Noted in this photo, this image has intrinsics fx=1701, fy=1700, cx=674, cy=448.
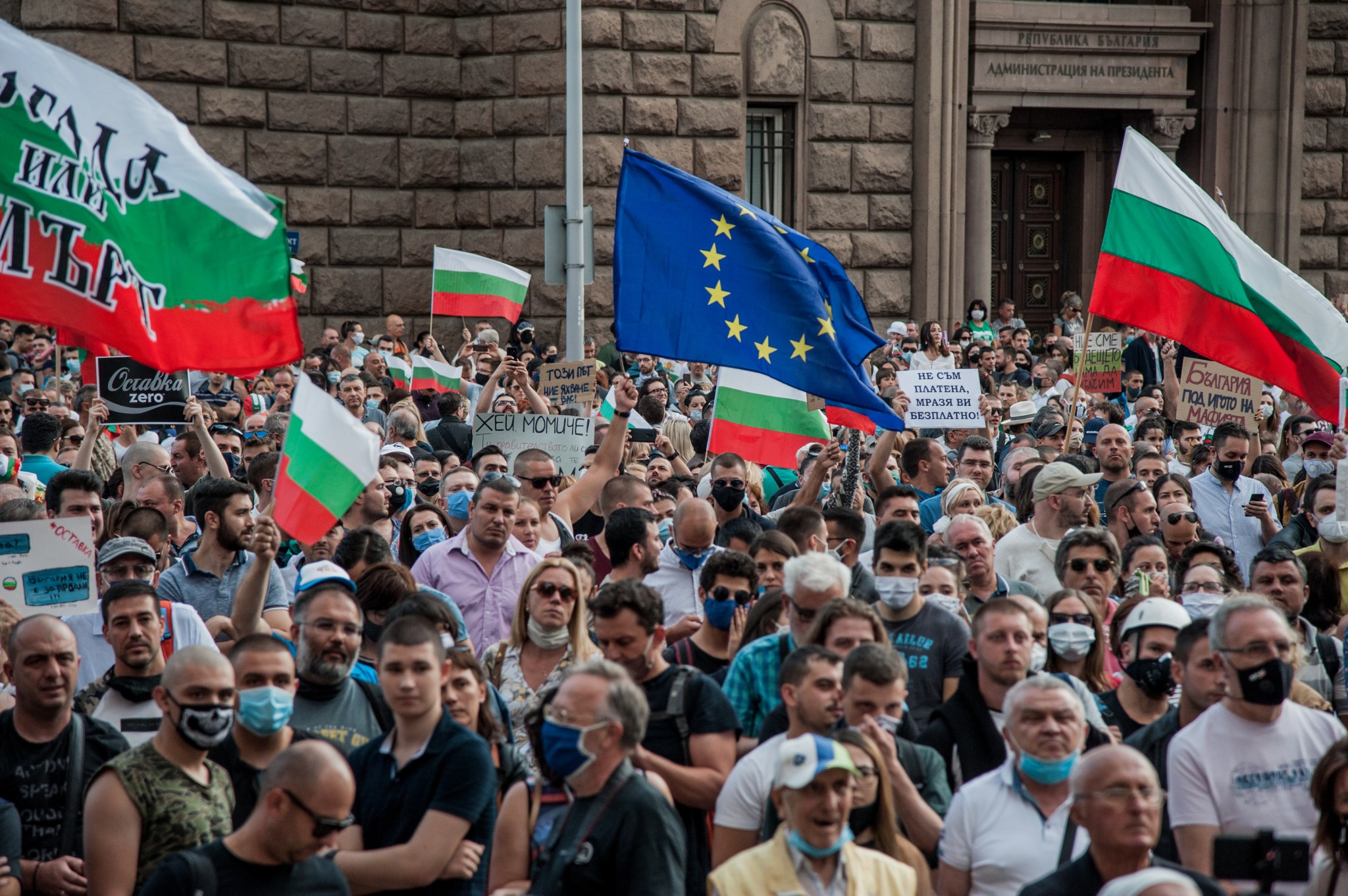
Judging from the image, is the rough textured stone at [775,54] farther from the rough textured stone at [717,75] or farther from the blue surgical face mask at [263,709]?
the blue surgical face mask at [263,709]

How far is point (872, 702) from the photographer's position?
16.6 ft

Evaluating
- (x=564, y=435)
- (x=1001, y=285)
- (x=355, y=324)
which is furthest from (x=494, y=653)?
(x=1001, y=285)

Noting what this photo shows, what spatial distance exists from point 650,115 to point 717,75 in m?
0.98

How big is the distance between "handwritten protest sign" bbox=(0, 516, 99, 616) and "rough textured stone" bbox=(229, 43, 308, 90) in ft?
43.1

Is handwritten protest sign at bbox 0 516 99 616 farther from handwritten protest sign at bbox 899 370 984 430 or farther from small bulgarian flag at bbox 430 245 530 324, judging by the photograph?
small bulgarian flag at bbox 430 245 530 324

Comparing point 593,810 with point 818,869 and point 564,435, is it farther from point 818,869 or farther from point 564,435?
point 564,435

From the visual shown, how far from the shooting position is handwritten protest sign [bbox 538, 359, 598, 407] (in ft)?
37.8

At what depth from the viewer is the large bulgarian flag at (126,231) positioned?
610 cm

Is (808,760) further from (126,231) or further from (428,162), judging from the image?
(428,162)

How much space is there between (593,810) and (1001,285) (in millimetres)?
19303

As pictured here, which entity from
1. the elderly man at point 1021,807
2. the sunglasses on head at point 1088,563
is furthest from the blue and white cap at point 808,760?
the sunglasses on head at point 1088,563

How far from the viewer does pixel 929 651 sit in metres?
6.30

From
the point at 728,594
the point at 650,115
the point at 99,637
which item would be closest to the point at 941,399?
the point at 728,594

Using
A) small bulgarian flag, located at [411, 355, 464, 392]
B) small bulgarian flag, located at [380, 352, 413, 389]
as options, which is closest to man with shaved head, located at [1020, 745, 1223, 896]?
small bulgarian flag, located at [411, 355, 464, 392]
